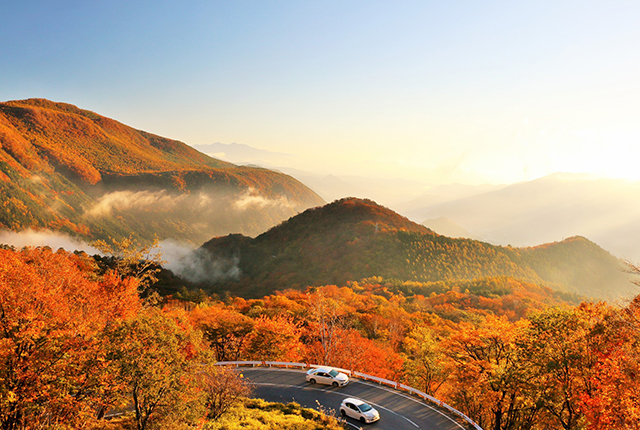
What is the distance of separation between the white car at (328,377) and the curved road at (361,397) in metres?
0.50

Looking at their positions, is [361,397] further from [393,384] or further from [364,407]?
[393,384]

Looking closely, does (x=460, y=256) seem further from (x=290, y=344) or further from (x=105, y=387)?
(x=105, y=387)

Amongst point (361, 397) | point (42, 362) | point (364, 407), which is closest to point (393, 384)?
point (361, 397)

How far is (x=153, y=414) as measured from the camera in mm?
19109

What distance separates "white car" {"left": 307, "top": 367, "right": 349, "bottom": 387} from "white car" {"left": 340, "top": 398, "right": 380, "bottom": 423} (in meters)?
5.54

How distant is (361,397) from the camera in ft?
96.2

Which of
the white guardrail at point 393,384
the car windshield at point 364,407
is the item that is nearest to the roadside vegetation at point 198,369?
the car windshield at point 364,407

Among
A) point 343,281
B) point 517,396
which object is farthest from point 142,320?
point 343,281

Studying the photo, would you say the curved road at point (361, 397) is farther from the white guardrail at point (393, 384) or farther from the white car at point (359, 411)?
the white guardrail at point (393, 384)

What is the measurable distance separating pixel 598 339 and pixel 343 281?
14082cm

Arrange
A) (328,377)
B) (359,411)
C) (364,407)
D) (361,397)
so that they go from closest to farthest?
(359,411), (364,407), (361,397), (328,377)

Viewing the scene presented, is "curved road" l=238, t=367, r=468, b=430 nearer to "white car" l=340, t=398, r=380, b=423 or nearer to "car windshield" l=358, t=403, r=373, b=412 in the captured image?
"white car" l=340, t=398, r=380, b=423

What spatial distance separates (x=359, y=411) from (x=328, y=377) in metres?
7.21

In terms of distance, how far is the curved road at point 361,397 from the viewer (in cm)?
2538
